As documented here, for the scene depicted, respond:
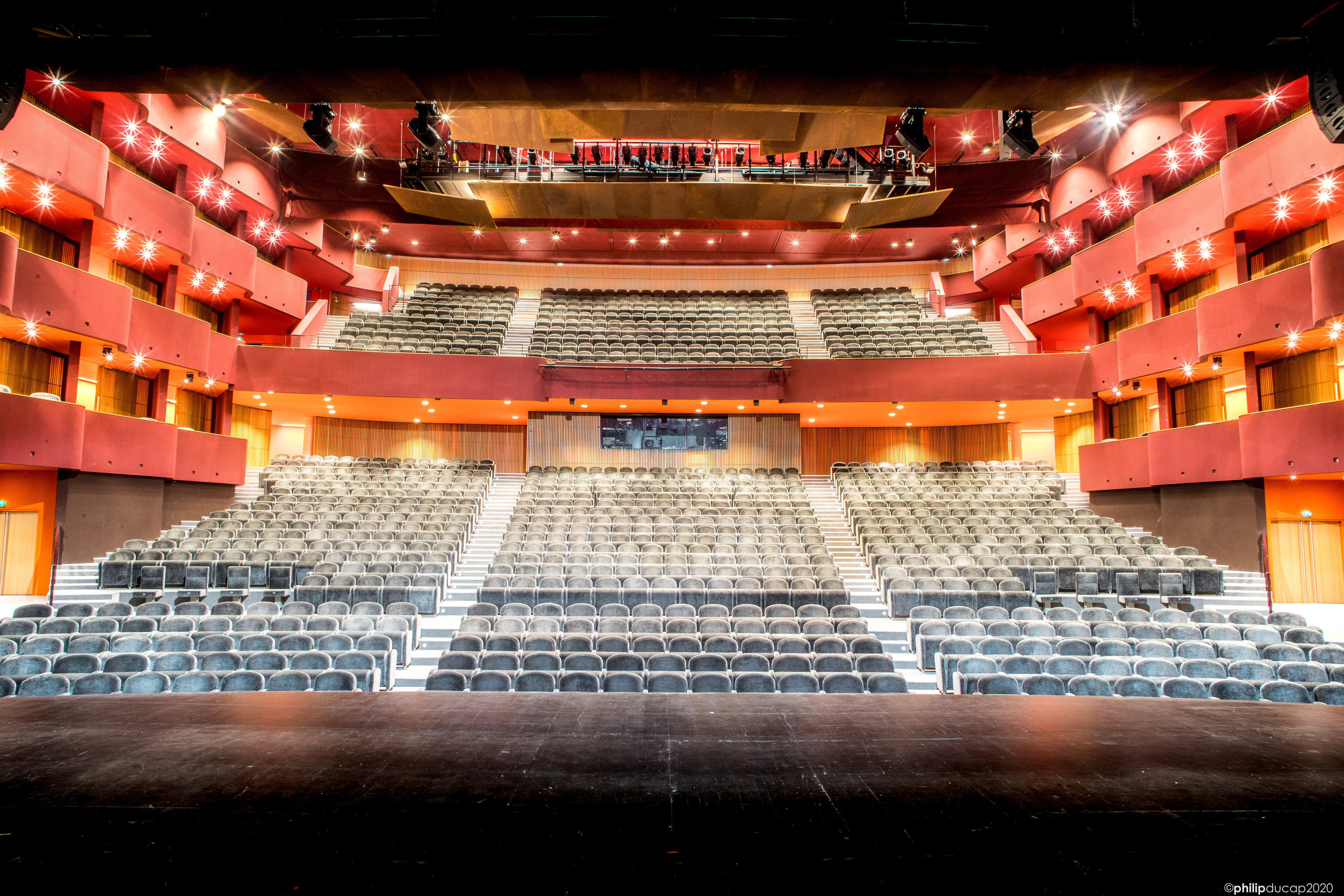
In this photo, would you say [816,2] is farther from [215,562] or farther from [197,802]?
[215,562]

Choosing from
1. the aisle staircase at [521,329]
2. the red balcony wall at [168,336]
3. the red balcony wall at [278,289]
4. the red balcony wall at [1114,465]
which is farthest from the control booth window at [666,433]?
the red balcony wall at [168,336]

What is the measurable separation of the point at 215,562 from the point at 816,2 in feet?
26.0

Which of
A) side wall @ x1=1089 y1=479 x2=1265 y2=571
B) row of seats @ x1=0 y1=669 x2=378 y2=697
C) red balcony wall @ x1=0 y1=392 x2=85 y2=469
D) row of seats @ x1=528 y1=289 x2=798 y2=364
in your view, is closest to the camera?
row of seats @ x1=0 y1=669 x2=378 y2=697

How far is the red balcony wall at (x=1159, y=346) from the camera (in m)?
9.57

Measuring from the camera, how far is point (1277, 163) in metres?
8.21

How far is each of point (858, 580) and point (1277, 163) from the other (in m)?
7.15

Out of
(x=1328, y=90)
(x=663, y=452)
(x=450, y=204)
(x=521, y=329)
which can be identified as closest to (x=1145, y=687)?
(x=1328, y=90)

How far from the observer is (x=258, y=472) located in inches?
475

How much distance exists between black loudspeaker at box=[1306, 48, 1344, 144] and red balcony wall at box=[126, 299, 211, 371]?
1189 cm

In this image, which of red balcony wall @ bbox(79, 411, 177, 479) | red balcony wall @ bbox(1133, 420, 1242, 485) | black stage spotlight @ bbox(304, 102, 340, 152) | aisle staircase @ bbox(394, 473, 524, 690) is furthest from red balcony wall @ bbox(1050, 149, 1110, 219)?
red balcony wall @ bbox(79, 411, 177, 479)

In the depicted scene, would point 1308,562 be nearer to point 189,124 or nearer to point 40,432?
point 40,432

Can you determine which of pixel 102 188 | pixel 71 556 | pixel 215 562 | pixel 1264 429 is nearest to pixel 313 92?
pixel 215 562

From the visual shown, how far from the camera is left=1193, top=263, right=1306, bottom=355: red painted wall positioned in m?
7.99

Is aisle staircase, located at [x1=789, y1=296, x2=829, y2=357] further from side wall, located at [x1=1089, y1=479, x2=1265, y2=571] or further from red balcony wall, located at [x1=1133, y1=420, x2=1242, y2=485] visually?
side wall, located at [x1=1089, y1=479, x2=1265, y2=571]
